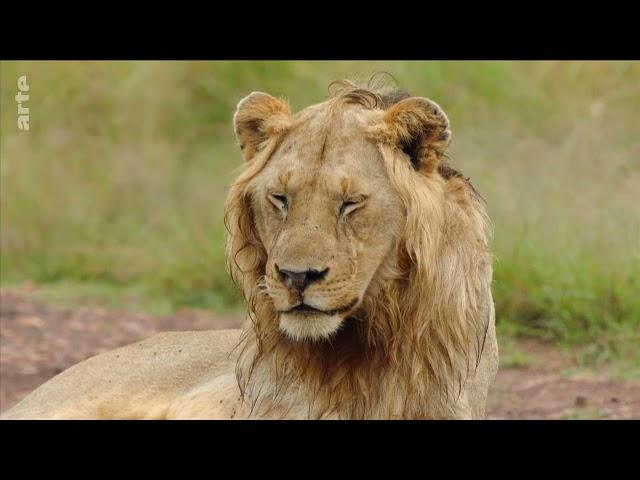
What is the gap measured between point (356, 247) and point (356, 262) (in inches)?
1.8

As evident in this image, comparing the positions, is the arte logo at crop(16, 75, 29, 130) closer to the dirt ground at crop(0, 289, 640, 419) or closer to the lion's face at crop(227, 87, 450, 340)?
the dirt ground at crop(0, 289, 640, 419)

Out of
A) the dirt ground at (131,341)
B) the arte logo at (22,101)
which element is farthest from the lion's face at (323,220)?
the arte logo at (22,101)

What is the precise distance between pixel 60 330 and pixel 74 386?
360cm

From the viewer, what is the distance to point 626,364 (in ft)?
25.6

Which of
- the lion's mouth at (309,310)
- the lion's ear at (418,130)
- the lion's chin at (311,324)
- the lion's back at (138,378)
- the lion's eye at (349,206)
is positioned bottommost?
the lion's back at (138,378)

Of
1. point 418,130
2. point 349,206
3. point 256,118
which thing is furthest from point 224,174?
point 349,206

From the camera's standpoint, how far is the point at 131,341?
8.73 m

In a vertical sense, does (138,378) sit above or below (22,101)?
below

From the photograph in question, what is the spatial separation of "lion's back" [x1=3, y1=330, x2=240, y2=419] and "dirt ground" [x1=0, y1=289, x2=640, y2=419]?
60.6 inches

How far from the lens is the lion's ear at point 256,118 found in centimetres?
470

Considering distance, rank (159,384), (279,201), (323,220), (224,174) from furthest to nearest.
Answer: (224,174) < (159,384) < (279,201) < (323,220)

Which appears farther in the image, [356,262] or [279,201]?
[279,201]

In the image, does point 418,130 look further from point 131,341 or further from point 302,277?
point 131,341

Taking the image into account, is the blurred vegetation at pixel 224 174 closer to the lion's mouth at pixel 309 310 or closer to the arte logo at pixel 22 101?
the arte logo at pixel 22 101
